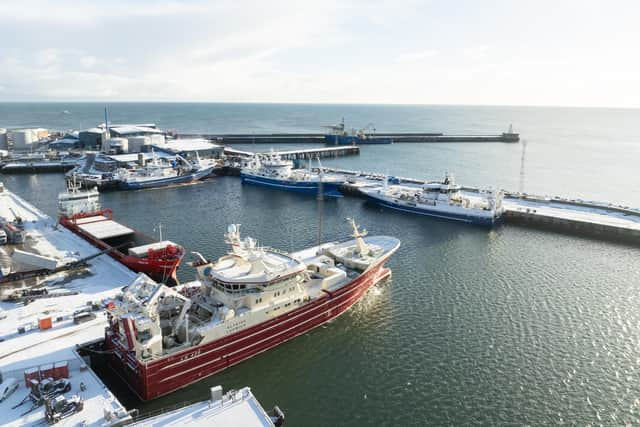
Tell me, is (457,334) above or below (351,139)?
below

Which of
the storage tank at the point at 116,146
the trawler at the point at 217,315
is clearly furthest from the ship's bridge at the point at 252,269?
the storage tank at the point at 116,146

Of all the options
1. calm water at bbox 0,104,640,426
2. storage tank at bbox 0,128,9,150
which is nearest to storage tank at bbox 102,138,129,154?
storage tank at bbox 0,128,9,150

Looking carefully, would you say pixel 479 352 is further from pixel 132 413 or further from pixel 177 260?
pixel 177 260

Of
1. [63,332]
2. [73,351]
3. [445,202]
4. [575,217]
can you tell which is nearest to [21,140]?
[63,332]

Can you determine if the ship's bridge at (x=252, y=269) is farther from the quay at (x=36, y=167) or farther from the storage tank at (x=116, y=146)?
the storage tank at (x=116, y=146)

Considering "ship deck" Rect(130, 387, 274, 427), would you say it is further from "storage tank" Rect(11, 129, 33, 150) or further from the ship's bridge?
"storage tank" Rect(11, 129, 33, 150)

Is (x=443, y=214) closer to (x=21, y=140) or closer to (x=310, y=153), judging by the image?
(x=310, y=153)
